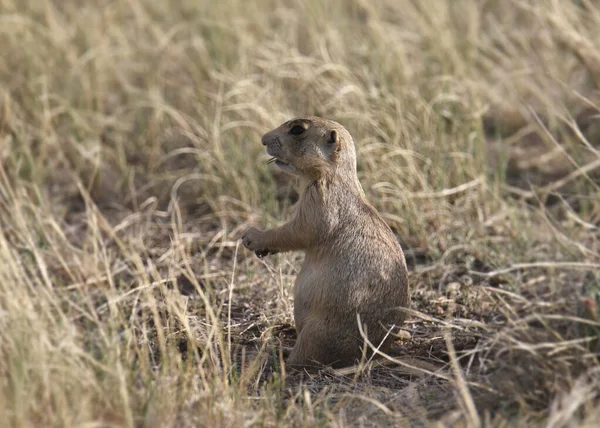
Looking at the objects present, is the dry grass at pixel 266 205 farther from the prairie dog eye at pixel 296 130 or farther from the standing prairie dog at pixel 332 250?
the prairie dog eye at pixel 296 130

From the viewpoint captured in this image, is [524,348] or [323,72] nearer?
[524,348]

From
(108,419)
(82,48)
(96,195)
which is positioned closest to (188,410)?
(108,419)

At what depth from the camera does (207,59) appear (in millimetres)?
7148

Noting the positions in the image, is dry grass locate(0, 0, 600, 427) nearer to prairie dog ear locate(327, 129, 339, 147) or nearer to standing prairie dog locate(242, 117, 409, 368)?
standing prairie dog locate(242, 117, 409, 368)

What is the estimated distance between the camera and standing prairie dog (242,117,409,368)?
161 inches

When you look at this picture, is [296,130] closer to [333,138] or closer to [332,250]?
[333,138]

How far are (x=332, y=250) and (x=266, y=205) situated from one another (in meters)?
1.72

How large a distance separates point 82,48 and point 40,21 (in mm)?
588

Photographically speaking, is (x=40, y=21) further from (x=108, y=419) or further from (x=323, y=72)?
(x=108, y=419)

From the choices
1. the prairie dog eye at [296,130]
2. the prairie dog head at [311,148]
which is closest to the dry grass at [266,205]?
the prairie dog head at [311,148]

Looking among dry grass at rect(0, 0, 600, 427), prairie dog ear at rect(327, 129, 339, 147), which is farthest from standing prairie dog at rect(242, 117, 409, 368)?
dry grass at rect(0, 0, 600, 427)

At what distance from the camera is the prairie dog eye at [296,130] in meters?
4.40

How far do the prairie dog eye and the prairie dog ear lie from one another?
0.43ft

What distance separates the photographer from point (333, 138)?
14.3 ft
